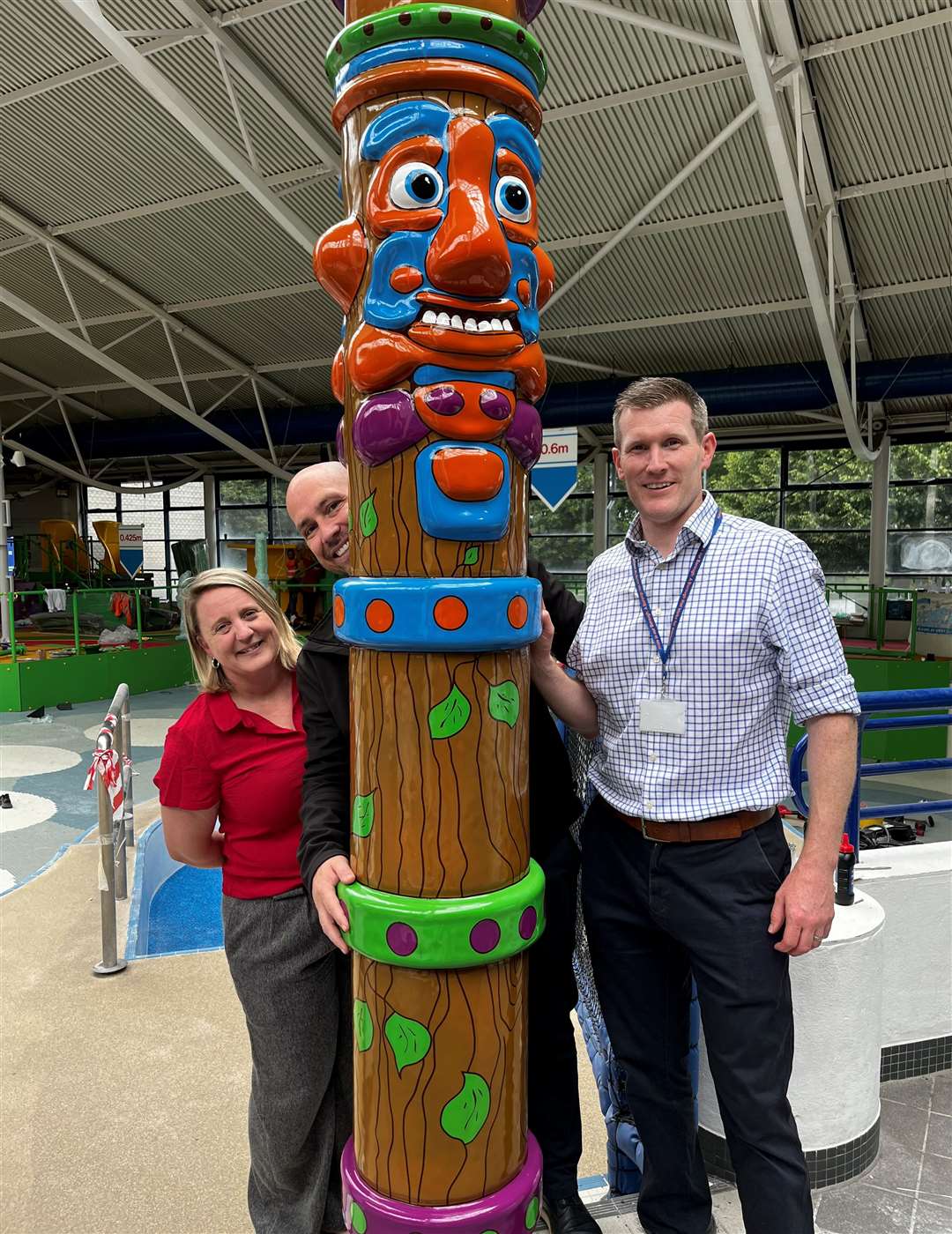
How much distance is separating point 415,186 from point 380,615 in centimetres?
59

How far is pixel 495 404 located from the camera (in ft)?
3.88

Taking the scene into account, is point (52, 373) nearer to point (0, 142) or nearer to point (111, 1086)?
point (0, 142)

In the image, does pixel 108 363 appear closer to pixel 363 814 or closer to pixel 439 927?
pixel 363 814

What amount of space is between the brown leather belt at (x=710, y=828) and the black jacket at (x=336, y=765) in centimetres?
19

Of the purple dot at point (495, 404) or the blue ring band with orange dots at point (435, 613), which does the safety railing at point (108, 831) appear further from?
the purple dot at point (495, 404)

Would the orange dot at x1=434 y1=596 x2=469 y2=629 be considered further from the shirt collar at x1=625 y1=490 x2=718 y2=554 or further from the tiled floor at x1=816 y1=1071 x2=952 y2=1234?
the tiled floor at x1=816 y1=1071 x2=952 y2=1234

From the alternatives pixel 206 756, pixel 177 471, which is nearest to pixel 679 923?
pixel 206 756

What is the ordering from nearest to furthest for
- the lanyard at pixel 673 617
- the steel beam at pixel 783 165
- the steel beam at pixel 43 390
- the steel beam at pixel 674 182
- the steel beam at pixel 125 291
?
the lanyard at pixel 673 617
the steel beam at pixel 783 165
the steel beam at pixel 674 182
the steel beam at pixel 125 291
the steel beam at pixel 43 390

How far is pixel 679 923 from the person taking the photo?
1.53 m

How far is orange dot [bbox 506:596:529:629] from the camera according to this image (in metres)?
1.21

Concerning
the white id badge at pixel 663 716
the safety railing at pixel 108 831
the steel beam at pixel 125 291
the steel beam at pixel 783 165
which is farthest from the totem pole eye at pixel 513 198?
the steel beam at pixel 125 291

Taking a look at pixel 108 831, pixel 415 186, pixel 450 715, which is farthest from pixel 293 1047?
pixel 108 831

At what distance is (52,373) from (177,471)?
6.08m

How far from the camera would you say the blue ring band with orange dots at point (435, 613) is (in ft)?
3.82
